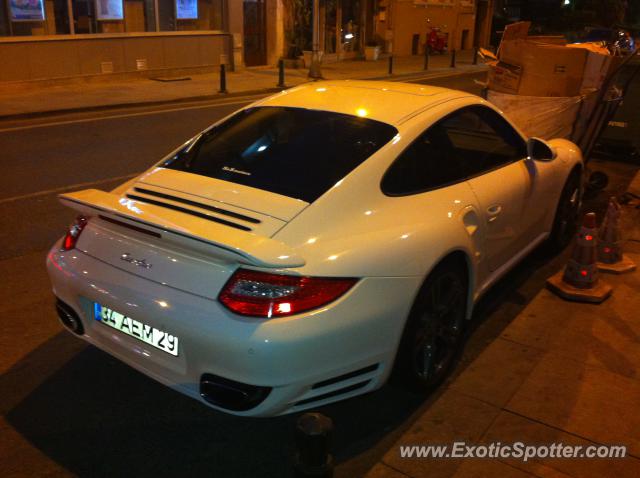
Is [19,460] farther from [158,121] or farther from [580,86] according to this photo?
[158,121]

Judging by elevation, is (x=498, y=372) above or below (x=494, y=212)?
below

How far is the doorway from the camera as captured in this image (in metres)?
21.8

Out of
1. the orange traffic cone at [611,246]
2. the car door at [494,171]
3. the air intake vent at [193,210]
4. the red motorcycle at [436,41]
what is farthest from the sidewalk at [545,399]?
the red motorcycle at [436,41]

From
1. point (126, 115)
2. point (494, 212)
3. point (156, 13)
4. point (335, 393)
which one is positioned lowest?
point (126, 115)

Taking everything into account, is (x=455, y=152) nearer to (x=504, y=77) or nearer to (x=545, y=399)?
(x=545, y=399)

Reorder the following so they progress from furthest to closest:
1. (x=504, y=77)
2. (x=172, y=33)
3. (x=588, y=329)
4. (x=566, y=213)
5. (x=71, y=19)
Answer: (x=172, y=33) < (x=71, y=19) < (x=504, y=77) < (x=566, y=213) < (x=588, y=329)

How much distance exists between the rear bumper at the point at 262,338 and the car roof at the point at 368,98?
A: 116 centimetres

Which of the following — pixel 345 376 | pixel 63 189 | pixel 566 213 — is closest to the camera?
pixel 345 376

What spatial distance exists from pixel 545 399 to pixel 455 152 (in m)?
1.54

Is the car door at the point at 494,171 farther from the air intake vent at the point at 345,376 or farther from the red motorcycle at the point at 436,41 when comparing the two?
the red motorcycle at the point at 436,41

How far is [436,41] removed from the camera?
30.0m

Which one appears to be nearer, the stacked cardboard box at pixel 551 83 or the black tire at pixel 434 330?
the black tire at pixel 434 330

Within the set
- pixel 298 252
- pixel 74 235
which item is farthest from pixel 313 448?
pixel 74 235

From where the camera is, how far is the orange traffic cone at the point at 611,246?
5.34 m
